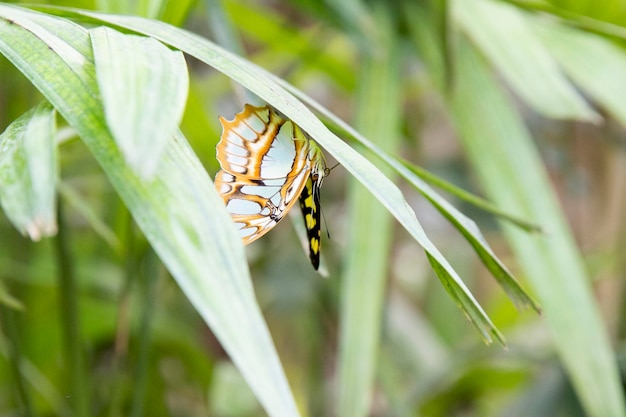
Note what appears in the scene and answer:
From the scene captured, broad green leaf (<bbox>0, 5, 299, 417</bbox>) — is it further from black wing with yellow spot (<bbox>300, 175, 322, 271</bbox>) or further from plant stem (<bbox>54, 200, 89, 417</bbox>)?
plant stem (<bbox>54, 200, 89, 417</bbox>)

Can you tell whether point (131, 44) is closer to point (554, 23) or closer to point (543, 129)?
point (554, 23)

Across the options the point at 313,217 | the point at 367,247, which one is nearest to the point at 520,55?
the point at 367,247

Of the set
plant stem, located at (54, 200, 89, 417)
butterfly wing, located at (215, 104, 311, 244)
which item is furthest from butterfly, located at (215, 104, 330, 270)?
plant stem, located at (54, 200, 89, 417)

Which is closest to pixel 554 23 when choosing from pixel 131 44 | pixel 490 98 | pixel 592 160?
pixel 490 98

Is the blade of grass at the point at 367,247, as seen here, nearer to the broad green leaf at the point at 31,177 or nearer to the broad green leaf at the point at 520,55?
the broad green leaf at the point at 520,55

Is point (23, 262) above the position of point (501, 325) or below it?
above
